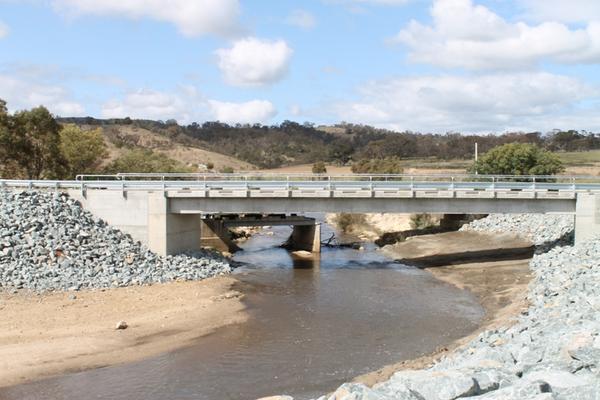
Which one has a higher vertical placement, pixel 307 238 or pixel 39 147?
pixel 39 147

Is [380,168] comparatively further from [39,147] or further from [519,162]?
[39,147]

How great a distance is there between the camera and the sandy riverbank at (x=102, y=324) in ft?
74.3

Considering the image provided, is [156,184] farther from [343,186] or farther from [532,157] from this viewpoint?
[532,157]

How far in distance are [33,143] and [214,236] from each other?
83.2 ft

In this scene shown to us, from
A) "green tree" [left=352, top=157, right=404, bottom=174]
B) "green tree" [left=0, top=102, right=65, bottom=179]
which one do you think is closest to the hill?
"green tree" [left=352, top=157, right=404, bottom=174]

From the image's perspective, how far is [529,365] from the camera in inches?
576

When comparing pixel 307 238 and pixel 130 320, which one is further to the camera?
pixel 307 238

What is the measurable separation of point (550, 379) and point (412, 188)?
29.5 meters

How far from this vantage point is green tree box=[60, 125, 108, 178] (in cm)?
6775

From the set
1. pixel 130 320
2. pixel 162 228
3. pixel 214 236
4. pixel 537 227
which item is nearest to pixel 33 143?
pixel 214 236

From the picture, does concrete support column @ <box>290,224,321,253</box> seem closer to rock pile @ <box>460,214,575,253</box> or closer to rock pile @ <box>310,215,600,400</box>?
rock pile @ <box>460,214,575,253</box>

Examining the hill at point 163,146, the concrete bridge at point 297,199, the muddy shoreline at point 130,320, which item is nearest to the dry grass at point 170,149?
the hill at point 163,146

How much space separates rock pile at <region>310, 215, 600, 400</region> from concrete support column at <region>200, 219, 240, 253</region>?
2872 centimetres

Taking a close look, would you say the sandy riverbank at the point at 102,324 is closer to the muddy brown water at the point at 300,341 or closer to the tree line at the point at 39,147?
the muddy brown water at the point at 300,341
